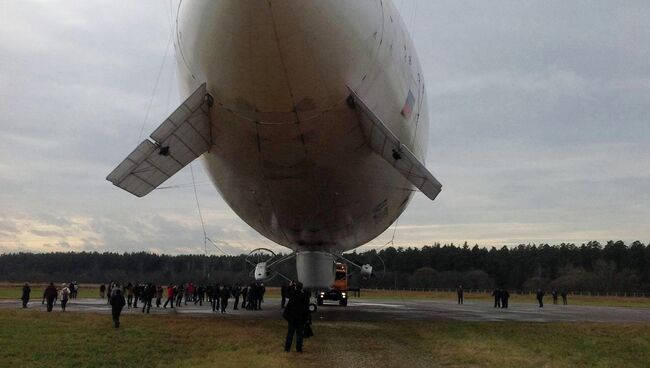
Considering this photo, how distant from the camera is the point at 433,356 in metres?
14.4

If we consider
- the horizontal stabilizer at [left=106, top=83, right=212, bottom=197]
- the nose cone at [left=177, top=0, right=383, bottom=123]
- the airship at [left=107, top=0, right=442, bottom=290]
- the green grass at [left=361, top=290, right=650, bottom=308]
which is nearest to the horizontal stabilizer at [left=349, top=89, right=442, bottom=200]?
the airship at [left=107, top=0, right=442, bottom=290]

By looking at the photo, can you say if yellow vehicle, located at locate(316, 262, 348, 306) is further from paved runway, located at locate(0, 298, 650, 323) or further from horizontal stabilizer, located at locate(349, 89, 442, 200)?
horizontal stabilizer, located at locate(349, 89, 442, 200)

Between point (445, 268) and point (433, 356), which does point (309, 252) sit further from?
point (445, 268)

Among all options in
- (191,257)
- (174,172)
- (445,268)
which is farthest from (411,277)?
(174,172)

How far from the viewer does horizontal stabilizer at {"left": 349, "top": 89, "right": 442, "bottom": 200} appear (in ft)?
52.4

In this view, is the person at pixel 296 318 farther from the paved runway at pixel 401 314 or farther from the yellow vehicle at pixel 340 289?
the yellow vehicle at pixel 340 289

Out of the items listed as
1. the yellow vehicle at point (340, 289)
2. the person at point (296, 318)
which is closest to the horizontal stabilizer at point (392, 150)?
the person at point (296, 318)

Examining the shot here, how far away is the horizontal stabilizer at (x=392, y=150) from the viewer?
1598cm

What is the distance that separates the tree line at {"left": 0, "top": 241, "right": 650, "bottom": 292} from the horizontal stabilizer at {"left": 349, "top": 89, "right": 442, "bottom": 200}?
10355 centimetres

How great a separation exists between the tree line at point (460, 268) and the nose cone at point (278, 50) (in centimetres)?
10563

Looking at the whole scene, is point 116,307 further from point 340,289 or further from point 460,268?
point 460,268

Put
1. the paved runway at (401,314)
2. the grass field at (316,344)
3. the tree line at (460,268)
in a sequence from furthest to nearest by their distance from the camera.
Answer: the tree line at (460,268) → the paved runway at (401,314) → the grass field at (316,344)

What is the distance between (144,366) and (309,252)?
11.9 m

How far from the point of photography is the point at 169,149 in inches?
687
